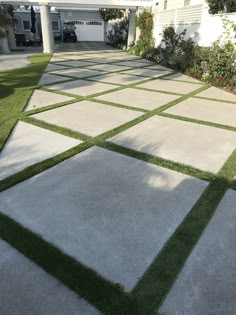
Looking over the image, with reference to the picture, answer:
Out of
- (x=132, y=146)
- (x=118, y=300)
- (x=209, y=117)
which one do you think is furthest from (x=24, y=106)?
(x=118, y=300)

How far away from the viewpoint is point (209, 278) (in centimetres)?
194

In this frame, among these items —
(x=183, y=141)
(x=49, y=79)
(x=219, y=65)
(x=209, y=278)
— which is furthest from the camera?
(x=49, y=79)

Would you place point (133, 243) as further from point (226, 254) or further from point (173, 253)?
point (226, 254)

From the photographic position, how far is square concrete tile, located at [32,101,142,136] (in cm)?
476

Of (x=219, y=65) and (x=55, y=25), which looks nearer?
(x=219, y=65)

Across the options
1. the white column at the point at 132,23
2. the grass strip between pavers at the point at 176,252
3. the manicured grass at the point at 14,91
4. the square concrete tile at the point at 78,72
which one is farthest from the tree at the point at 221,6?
the grass strip between pavers at the point at 176,252

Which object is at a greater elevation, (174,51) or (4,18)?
(4,18)

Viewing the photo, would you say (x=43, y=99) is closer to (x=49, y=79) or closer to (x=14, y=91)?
(x=14, y=91)

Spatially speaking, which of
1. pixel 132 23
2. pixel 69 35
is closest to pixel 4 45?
pixel 132 23

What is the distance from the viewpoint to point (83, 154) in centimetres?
375

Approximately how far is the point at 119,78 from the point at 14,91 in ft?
12.6

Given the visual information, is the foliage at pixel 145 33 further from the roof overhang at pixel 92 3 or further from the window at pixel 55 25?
the window at pixel 55 25

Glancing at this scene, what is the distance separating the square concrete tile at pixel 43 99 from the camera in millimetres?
5988

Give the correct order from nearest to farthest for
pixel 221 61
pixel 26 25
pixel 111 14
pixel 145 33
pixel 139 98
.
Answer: pixel 139 98
pixel 221 61
pixel 145 33
pixel 111 14
pixel 26 25
